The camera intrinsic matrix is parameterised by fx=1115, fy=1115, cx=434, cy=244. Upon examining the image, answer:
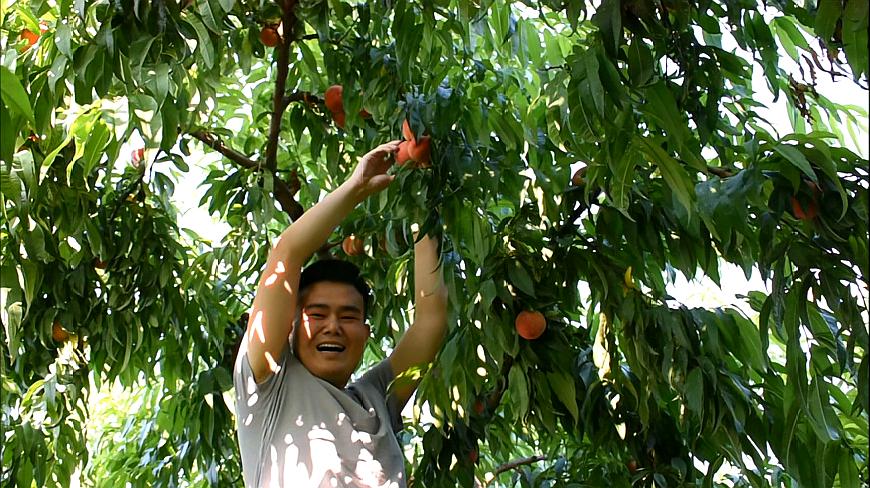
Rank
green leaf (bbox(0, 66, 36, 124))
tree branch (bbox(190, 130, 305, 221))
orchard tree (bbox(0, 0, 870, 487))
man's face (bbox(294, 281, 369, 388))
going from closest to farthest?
green leaf (bbox(0, 66, 36, 124)), orchard tree (bbox(0, 0, 870, 487)), man's face (bbox(294, 281, 369, 388)), tree branch (bbox(190, 130, 305, 221))

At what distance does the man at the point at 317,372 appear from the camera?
169cm

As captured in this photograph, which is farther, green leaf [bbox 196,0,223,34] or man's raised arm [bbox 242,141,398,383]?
man's raised arm [bbox 242,141,398,383]

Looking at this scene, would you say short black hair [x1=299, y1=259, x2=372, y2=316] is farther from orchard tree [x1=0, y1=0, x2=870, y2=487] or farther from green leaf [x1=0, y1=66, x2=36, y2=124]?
green leaf [x1=0, y1=66, x2=36, y2=124]

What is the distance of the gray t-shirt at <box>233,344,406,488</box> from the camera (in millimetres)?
1674

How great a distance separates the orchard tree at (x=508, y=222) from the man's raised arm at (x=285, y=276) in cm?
14

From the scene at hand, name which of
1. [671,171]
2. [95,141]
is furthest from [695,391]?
[95,141]

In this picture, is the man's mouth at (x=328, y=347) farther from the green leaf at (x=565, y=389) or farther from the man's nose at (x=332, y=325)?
the green leaf at (x=565, y=389)

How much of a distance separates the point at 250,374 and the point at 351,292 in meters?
0.23

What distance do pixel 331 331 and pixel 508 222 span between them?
34 cm

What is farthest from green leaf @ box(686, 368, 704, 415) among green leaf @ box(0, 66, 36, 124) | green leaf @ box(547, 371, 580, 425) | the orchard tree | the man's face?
green leaf @ box(0, 66, 36, 124)

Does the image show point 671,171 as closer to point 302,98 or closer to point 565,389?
point 565,389

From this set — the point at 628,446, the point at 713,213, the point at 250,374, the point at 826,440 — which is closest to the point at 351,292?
the point at 250,374

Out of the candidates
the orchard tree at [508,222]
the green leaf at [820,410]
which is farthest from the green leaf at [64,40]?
the green leaf at [820,410]

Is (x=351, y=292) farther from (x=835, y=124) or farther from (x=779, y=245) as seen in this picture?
(x=835, y=124)
